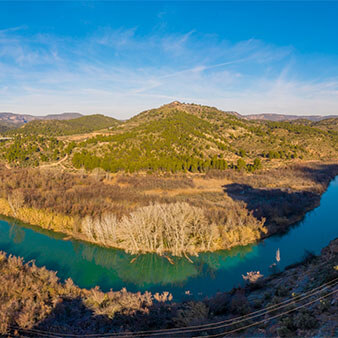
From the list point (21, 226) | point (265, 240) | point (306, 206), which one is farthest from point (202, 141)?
point (21, 226)

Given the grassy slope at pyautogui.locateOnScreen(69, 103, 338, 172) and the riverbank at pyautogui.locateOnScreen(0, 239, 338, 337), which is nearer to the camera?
the riverbank at pyautogui.locateOnScreen(0, 239, 338, 337)

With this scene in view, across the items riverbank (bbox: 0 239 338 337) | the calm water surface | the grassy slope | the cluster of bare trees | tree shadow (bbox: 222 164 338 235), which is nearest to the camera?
riverbank (bbox: 0 239 338 337)

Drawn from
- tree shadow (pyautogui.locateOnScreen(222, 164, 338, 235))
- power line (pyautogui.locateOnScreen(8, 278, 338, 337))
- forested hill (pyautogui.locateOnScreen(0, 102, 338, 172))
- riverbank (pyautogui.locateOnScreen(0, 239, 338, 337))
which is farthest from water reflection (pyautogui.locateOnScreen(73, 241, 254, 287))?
forested hill (pyautogui.locateOnScreen(0, 102, 338, 172))

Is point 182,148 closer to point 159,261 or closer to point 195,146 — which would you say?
point 195,146

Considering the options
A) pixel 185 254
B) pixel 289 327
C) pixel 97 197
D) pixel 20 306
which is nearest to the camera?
pixel 289 327

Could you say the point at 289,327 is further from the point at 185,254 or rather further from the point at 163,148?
the point at 163,148

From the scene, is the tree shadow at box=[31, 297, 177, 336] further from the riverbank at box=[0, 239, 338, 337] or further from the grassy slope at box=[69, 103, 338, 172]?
the grassy slope at box=[69, 103, 338, 172]

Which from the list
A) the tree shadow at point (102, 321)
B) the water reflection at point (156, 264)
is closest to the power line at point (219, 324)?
the tree shadow at point (102, 321)
